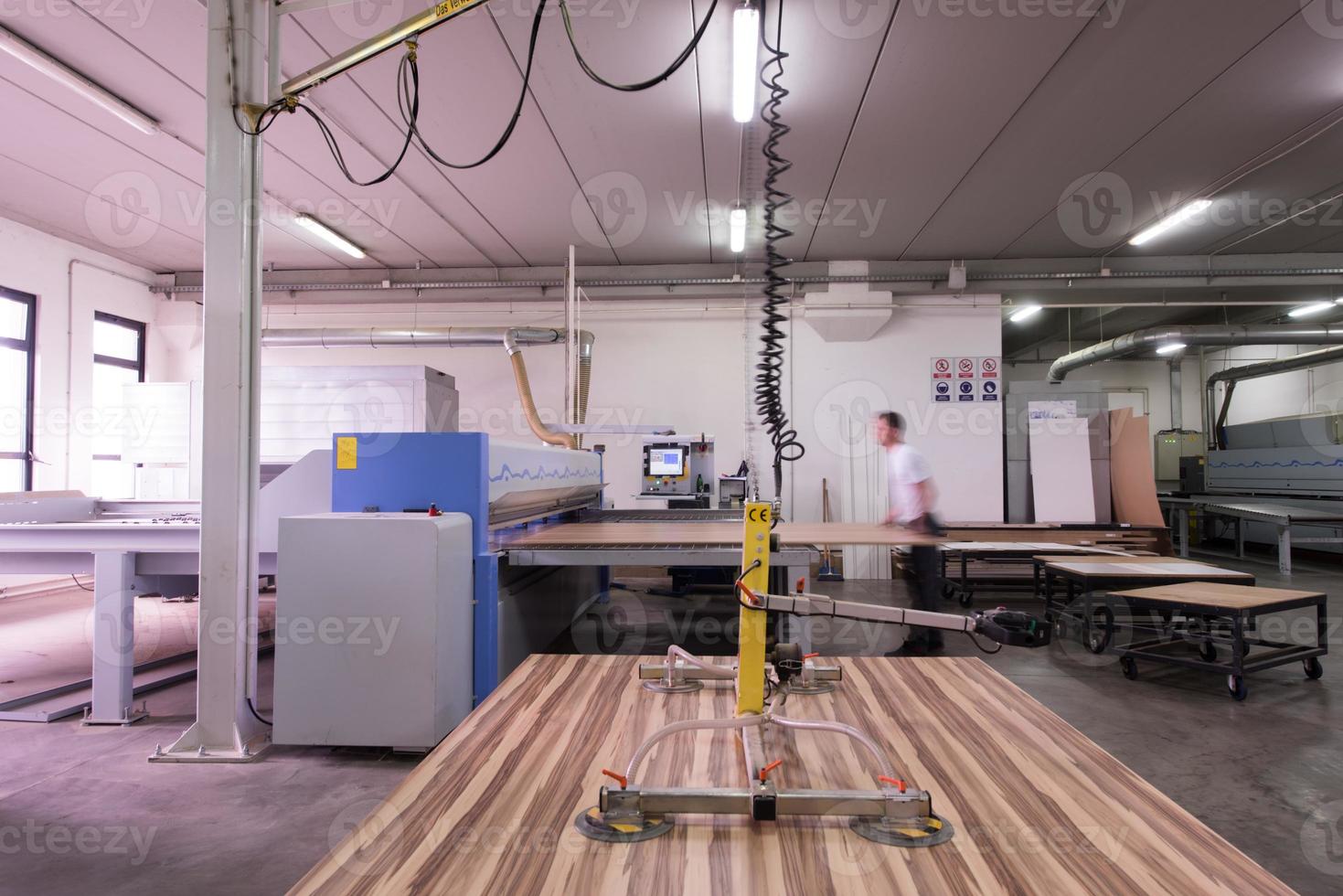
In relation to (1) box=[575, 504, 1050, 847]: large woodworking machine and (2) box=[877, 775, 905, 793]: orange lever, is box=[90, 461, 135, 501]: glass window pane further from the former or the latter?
(2) box=[877, 775, 905, 793]: orange lever

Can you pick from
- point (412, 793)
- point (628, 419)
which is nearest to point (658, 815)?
point (412, 793)

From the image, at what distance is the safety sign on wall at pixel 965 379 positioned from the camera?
7223 millimetres

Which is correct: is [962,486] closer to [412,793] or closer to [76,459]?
[412,793]

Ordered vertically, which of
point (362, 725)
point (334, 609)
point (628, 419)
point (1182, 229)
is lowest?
point (362, 725)

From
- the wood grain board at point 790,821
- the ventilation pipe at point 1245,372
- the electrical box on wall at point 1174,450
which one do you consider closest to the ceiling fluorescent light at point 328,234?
the wood grain board at point 790,821

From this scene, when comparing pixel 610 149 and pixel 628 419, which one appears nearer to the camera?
pixel 610 149

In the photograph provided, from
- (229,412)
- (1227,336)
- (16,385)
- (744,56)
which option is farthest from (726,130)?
(1227,336)

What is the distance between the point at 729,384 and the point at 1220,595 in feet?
15.6

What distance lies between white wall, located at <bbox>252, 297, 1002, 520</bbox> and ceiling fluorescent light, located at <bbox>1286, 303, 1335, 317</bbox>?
13.6 feet

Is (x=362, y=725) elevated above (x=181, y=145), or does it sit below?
below

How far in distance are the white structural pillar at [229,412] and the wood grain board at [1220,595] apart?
453cm

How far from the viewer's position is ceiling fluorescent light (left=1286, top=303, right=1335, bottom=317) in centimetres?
780

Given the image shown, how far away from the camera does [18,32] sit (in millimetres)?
3551

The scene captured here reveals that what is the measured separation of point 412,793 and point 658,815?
0.36 metres
